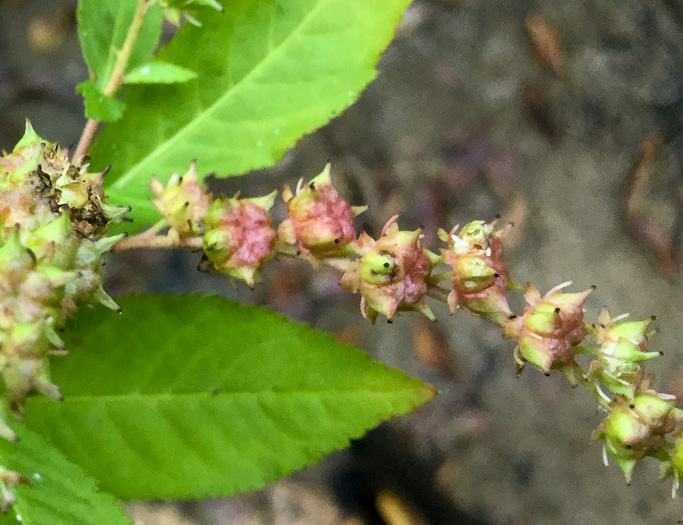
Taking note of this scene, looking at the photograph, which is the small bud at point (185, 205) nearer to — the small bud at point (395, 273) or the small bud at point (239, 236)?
the small bud at point (239, 236)

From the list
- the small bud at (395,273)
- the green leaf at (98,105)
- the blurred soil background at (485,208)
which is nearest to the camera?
the small bud at (395,273)

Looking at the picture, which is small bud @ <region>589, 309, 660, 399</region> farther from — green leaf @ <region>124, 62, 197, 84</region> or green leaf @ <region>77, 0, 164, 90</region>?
green leaf @ <region>77, 0, 164, 90</region>

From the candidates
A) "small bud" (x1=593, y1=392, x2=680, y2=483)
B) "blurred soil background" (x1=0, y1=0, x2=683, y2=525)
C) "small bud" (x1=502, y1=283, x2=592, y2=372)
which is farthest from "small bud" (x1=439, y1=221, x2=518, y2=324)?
"blurred soil background" (x1=0, y1=0, x2=683, y2=525)

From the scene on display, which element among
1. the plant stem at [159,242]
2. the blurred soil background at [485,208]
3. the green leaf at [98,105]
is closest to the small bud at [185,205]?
the plant stem at [159,242]

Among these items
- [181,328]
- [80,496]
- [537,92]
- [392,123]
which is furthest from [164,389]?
[537,92]

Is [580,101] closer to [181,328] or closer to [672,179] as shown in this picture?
[672,179]
